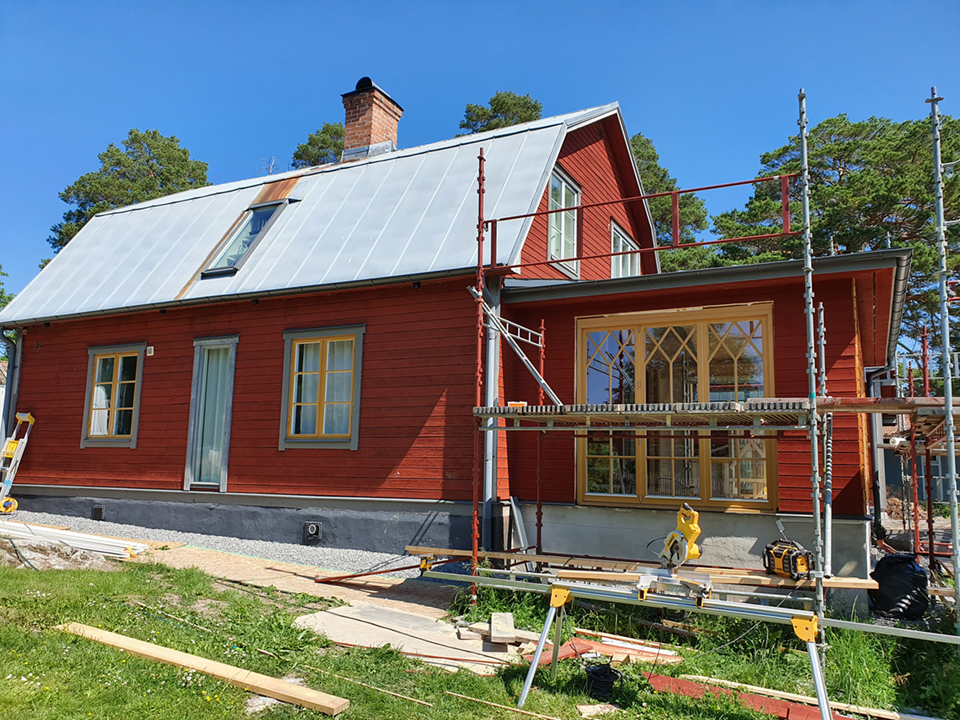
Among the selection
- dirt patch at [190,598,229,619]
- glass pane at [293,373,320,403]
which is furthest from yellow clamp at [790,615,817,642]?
glass pane at [293,373,320,403]

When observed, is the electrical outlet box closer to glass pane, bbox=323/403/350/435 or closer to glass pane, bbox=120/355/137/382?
glass pane, bbox=323/403/350/435

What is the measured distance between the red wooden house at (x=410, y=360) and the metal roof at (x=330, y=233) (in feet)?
0.18

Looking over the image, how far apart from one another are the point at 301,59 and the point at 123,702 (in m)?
16.8

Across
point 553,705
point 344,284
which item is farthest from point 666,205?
point 553,705

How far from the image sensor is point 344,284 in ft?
35.0

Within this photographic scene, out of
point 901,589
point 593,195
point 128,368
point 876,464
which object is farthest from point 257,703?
point 876,464

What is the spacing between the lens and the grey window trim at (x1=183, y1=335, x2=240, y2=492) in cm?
1165

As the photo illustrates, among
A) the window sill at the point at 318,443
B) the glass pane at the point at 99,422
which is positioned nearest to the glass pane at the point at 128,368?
the glass pane at the point at 99,422

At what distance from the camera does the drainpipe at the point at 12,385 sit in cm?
1398

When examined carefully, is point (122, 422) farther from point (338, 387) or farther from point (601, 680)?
point (601, 680)

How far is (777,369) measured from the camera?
8656 millimetres

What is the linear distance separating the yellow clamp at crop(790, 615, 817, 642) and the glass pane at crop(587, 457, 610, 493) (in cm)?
522

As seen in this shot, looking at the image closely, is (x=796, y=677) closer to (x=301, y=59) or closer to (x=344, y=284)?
(x=344, y=284)

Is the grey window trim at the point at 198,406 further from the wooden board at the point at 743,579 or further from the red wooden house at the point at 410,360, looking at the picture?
the wooden board at the point at 743,579
